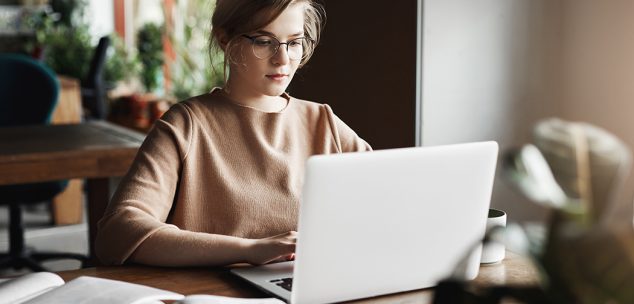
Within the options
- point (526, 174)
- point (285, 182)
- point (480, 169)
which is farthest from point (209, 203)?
point (526, 174)

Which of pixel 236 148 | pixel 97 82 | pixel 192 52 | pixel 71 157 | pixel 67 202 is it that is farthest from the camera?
pixel 192 52

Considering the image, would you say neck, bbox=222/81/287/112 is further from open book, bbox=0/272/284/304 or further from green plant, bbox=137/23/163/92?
green plant, bbox=137/23/163/92

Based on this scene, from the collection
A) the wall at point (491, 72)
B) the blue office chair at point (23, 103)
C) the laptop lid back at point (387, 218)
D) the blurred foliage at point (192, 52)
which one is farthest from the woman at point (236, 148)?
the blurred foliage at point (192, 52)

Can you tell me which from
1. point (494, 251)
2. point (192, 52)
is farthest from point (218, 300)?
point (192, 52)

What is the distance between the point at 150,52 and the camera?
712cm

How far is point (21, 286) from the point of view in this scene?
116cm

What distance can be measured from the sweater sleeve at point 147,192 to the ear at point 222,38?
14cm

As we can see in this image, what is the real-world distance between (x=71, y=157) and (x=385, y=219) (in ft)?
5.94

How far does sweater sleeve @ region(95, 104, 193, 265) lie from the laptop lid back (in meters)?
0.40

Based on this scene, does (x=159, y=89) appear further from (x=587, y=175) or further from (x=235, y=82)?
(x=587, y=175)

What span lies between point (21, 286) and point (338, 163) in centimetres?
48

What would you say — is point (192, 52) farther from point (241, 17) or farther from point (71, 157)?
point (241, 17)

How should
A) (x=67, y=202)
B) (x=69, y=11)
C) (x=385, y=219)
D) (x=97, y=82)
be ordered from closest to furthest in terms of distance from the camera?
(x=385, y=219)
(x=67, y=202)
(x=97, y=82)
(x=69, y=11)

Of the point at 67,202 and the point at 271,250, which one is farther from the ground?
the point at 271,250
